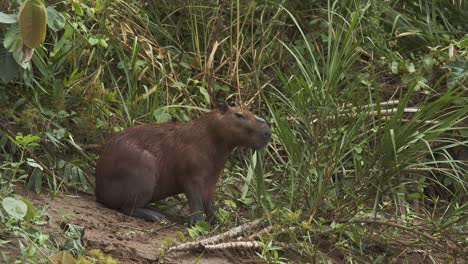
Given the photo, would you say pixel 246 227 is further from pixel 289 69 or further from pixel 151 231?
pixel 289 69

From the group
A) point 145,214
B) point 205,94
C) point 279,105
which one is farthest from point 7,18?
point 279,105

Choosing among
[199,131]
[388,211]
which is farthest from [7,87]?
[388,211]

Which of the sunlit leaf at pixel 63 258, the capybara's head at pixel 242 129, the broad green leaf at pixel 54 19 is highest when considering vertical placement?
the broad green leaf at pixel 54 19

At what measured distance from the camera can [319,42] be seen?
8.24 metres

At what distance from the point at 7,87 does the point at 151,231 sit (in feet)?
4.30

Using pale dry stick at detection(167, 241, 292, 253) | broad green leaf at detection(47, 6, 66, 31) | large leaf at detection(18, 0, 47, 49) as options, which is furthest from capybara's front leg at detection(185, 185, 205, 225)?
large leaf at detection(18, 0, 47, 49)

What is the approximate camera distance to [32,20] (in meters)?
4.36

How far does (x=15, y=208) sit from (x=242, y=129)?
225 cm

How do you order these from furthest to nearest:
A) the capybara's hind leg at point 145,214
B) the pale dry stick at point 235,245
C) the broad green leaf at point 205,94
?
1. the broad green leaf at point 205,94
2. the capybara's hind leg at point 145,214
3. the pale dry stick at point 235,245

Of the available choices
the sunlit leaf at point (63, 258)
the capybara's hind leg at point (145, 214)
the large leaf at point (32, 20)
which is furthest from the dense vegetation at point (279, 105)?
the large leaf at point (32, 20)

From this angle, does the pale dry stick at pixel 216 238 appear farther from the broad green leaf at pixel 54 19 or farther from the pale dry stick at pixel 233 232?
the broad green leaf at pixel 54 19

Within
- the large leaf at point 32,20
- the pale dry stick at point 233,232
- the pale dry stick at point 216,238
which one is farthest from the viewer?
the pale dry stick at point 233,232

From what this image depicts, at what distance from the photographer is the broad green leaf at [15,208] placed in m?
4.62

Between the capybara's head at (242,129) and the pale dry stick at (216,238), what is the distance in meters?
0.72
